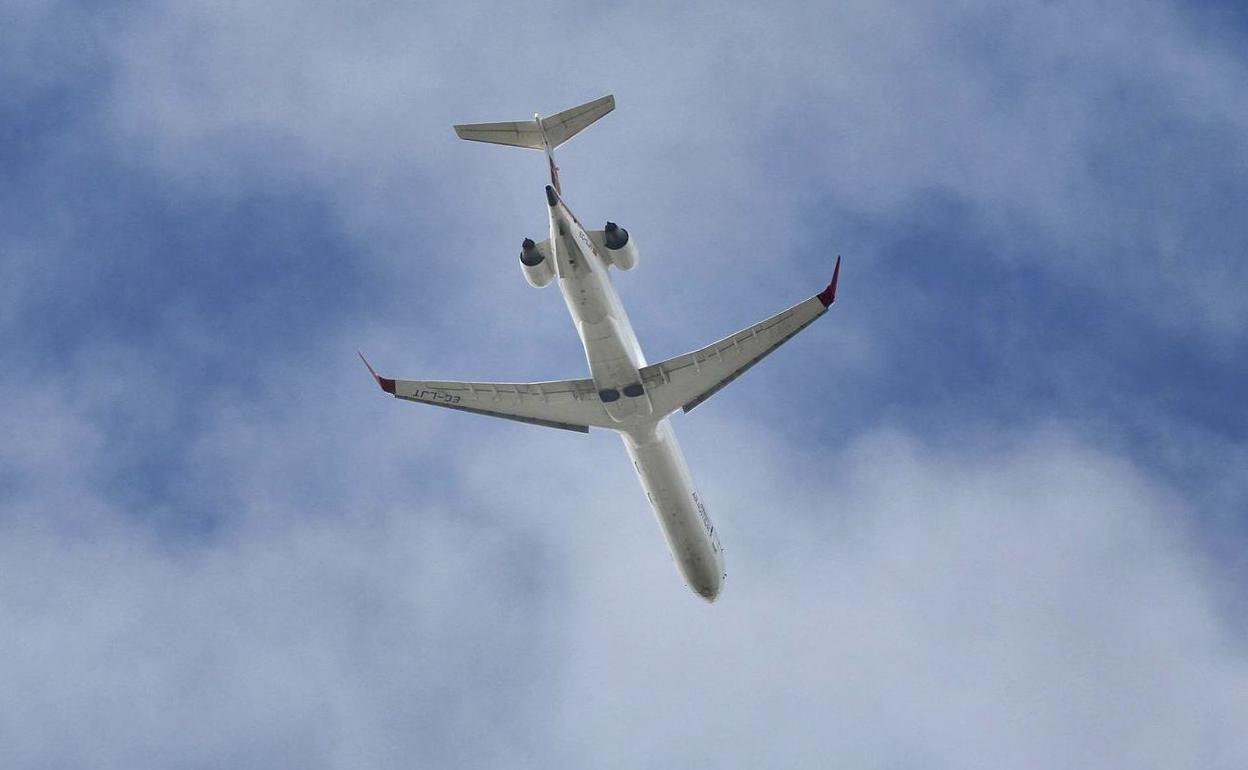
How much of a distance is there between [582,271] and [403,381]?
33.6ft

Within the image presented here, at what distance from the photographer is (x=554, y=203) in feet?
158

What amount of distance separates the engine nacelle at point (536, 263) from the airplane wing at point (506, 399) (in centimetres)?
439

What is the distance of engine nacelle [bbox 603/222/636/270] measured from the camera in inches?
2062

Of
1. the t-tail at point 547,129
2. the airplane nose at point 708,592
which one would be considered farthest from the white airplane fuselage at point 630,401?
the t-tail at point 547,129

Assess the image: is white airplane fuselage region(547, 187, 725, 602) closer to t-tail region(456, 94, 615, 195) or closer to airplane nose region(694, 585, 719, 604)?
airplane nose region(694, 585, 719, 604)

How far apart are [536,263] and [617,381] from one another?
5.45 metres

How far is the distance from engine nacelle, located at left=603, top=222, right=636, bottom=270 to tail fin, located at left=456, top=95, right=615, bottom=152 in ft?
16.7

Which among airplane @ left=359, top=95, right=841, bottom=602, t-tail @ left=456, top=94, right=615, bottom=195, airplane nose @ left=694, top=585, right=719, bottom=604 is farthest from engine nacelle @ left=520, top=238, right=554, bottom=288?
airplane nose @ left=694, top=585, right=719, bottom=604

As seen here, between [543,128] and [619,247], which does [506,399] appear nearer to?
[619,247]

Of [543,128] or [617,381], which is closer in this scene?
[617,381]

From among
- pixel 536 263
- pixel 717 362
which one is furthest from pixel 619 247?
pixel 717 362

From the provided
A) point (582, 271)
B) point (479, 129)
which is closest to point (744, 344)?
point (582, 271)

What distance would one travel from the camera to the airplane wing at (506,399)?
54781 mm

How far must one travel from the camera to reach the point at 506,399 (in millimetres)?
55406
